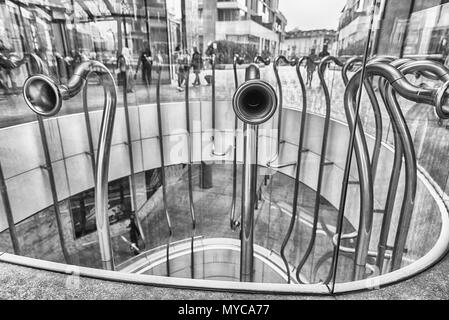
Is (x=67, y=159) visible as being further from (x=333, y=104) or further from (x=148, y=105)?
(x=333, y=104)

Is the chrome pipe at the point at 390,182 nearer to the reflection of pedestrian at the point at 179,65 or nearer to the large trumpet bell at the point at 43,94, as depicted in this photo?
the large trumpet bell at the point at 43,94

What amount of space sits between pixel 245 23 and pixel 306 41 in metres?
0.77

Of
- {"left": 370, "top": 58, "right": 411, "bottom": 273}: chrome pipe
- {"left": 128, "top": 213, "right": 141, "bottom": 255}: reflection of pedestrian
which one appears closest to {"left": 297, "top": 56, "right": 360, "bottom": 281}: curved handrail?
{"left": 370, "top": 58, "right": 411, "bottom": 273}: chrome pipe

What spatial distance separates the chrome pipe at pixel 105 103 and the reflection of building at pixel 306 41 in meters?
1.94

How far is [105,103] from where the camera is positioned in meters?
2.39

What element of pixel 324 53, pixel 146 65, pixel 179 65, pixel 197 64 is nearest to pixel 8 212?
pixel 146 65

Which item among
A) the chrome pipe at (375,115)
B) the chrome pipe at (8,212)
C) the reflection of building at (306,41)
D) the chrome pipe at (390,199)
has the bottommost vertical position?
the chrome pipe at (8,212)

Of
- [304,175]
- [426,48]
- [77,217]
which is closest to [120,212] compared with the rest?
[77,217]

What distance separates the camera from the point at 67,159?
3842mm

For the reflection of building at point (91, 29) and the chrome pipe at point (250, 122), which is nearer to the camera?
the chrome pipe at point (250, 122)

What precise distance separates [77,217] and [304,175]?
366 cm

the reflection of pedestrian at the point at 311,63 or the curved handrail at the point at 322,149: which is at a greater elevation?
the reflection of pedestrian at the point at 311,63

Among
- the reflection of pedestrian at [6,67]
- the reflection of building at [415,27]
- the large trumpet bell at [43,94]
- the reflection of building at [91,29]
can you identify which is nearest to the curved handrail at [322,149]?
the reflection of building at [415,27]

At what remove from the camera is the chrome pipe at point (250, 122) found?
2162mm
